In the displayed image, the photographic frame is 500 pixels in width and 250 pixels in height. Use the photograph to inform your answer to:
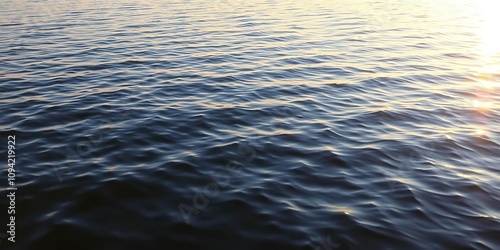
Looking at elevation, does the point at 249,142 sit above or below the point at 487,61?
above

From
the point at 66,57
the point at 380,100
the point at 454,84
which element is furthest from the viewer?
the point at 66,57

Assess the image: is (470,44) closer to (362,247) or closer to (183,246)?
(362,247)

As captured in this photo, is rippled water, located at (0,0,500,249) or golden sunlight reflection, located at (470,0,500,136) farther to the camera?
golden sunlight reflection, located at (470,0,500,136)

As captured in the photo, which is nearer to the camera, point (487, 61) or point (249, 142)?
point (249, 142)

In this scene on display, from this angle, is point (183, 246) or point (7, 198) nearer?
point (183, 246)

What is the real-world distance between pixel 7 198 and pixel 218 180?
4.04 meters

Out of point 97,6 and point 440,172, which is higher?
point 97,6

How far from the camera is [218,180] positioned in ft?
27.0

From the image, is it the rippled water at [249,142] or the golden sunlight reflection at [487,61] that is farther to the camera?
the golden sunlight reflection at [487,61]

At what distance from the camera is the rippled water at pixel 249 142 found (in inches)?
266

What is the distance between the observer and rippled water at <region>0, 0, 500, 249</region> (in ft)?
22.2

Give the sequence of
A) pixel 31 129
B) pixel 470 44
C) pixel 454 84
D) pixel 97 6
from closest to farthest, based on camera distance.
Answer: pixel 31 129, pixel 454 84, pixel 470 44, pixel 97 6

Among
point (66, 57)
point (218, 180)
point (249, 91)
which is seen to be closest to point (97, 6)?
point (66, 57)

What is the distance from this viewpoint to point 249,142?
32.8 feet
